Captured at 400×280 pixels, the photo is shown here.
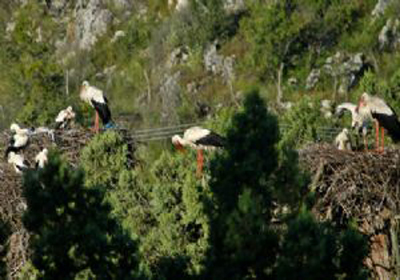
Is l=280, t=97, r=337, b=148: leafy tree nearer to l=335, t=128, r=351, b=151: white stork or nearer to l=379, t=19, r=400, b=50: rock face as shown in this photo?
l=335, t=128, r=351, b=151: white stork

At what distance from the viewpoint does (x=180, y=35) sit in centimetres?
5331

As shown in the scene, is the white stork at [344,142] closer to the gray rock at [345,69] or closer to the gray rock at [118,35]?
the gray rock at [345,69]

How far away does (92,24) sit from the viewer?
200 feet

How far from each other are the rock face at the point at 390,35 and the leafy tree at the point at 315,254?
3484cm

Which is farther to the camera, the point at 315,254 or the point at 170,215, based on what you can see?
the point at 170,215

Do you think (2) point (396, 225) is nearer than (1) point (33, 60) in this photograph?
Yes

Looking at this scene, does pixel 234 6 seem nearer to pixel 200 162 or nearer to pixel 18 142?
pixel 18 142

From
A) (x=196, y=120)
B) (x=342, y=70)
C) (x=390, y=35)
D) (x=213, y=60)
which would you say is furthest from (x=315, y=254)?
(x=213, y=60)

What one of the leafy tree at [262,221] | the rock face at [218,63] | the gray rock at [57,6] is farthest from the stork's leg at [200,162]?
the gray rock at [57,6]

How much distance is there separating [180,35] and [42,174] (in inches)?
1700

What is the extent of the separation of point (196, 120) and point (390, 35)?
370 inches

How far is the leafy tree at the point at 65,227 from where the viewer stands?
1039 cm

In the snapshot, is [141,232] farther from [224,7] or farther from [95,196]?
[224,7]

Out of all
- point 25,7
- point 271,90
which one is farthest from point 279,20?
point 25,7
